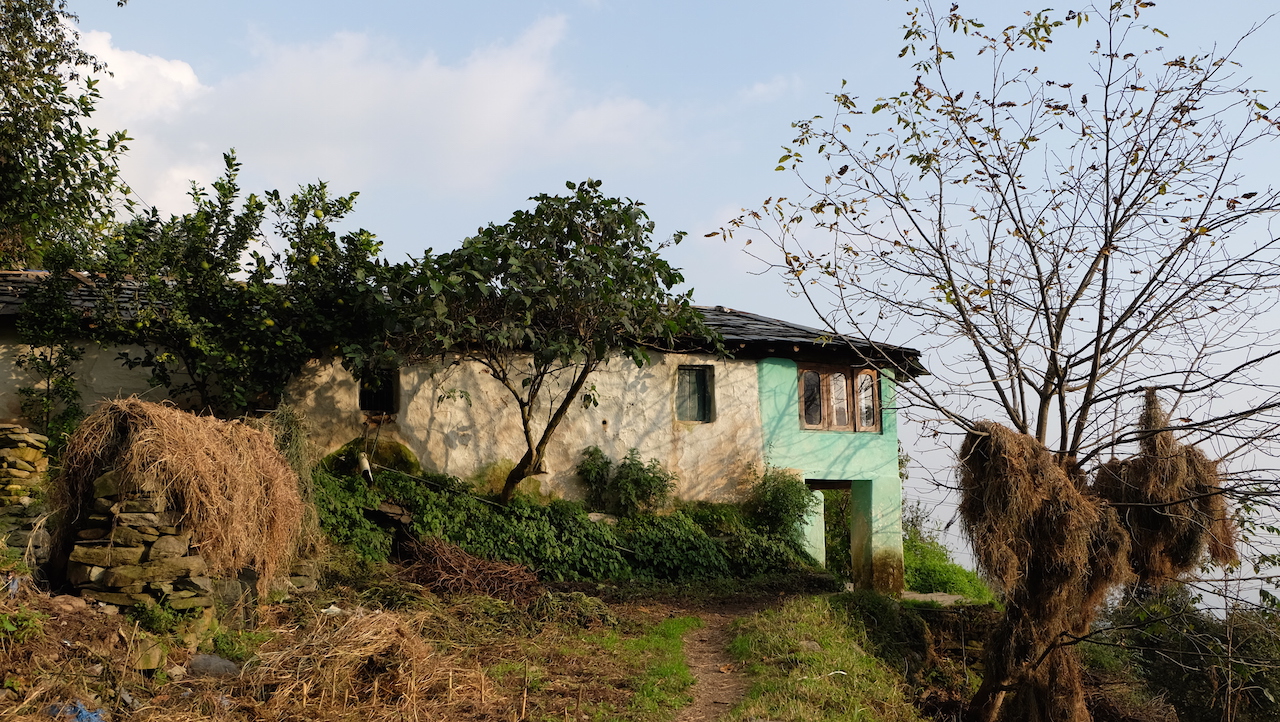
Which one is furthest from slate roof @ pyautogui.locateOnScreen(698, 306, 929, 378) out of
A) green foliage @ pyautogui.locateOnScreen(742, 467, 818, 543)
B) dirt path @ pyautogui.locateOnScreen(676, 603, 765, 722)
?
dirt path @ pyautogui.locateOnScreen(676, 603, 765, 722)

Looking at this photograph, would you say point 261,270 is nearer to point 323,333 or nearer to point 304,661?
point 323,333

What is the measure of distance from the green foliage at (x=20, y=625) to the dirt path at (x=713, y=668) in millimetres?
4973

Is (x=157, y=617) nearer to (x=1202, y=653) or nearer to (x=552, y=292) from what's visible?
(x=552, y=292)

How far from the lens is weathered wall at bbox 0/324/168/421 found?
12234 mm

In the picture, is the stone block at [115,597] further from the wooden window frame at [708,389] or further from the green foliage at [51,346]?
the wooden window frame at [708,389]

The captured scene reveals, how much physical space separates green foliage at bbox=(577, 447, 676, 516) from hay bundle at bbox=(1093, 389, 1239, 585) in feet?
23.0

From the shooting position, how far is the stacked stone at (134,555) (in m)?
6.98

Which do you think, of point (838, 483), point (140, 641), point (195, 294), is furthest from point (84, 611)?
point (838, 483)

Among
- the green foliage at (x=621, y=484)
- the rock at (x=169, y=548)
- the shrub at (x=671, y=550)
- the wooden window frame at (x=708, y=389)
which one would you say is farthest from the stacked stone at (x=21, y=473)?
the wooden window frame at (x=708, y=389)

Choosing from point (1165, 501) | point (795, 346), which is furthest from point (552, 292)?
point (1165, 501)

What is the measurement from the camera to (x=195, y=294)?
480 inches

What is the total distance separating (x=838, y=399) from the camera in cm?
1664

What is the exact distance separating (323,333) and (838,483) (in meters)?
10.7

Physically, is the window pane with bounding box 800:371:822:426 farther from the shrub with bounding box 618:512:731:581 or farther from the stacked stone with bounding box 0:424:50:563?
the stacked stone with bounding box 0:424:50:563
